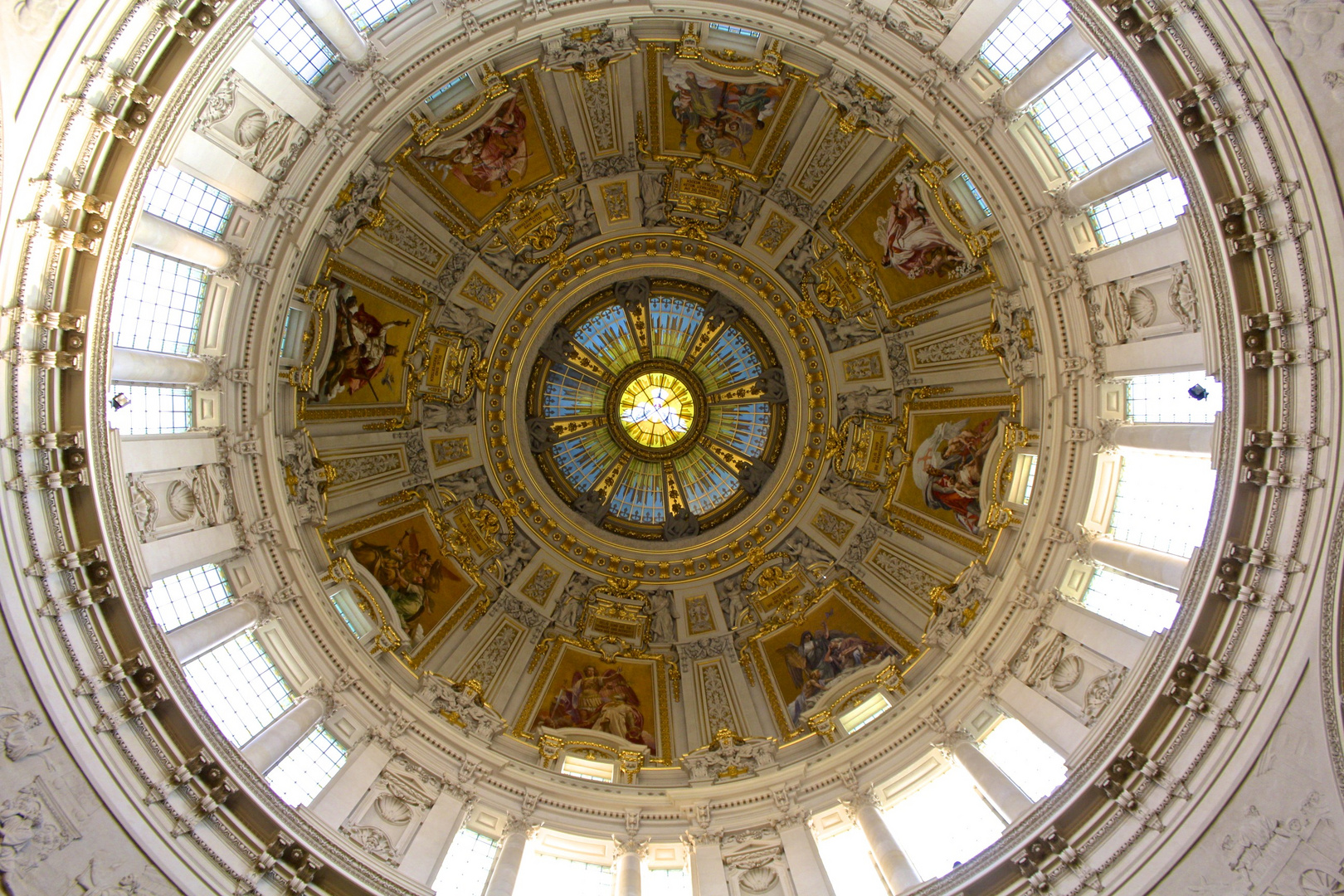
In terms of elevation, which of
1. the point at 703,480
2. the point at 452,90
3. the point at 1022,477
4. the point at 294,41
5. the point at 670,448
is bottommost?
the point at 703,480

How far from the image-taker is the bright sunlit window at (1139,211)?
18906mm

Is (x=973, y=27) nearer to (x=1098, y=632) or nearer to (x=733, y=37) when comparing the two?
(x=733, y=37)

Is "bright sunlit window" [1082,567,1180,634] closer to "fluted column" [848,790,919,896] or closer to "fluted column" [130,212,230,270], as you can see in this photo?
"fluted column" [848,790,919,896]

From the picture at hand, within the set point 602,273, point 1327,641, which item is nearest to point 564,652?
point 602,273

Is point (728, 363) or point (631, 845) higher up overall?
point (728, 363)

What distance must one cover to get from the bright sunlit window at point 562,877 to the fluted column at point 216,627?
33.5 ft

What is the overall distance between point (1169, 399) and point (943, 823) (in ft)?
41.9

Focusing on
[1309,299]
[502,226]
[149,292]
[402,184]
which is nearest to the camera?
[1309,299]

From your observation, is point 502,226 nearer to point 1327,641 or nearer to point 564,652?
point 564,652

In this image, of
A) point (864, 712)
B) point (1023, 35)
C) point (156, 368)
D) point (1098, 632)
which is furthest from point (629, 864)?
point (1023, 35)

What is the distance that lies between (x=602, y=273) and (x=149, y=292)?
17.5 m

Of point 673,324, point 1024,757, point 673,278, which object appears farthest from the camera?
point 673,324

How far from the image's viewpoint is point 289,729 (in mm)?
20672

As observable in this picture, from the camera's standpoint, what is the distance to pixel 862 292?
30.8 m
